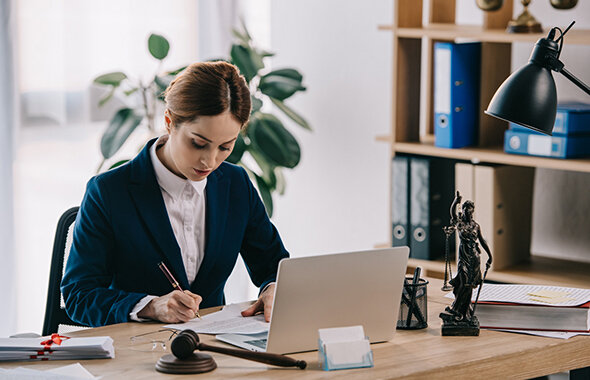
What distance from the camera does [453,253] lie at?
3307 millimetres

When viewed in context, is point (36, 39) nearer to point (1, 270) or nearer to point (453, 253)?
point (1, 270)

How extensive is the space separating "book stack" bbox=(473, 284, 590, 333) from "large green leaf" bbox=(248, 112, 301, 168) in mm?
1623

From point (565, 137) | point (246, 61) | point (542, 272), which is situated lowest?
point (542, 272)

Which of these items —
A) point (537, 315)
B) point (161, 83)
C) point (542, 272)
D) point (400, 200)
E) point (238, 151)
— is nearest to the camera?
point (537, 315)

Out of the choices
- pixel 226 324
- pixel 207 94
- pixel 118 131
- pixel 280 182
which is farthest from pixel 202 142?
pixel 280 182

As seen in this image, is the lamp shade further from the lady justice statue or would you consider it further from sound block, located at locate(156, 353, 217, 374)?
sound block, located at locate(156, 353, 217, 374)

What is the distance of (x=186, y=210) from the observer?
2.26 meters

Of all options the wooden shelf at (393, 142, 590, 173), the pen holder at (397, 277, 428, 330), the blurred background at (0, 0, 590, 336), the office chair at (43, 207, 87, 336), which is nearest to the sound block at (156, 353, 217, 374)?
the pen holder at (397, 277, 428, 330)

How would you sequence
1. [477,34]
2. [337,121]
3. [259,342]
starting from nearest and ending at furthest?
[259,342] → [477,34] → [337,121]

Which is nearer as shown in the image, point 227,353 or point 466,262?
point 227,353

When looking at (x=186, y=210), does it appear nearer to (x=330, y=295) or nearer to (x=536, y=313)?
(x=330, y=295)

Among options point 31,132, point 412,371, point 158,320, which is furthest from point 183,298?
point 31,132

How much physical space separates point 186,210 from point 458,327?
76 cm

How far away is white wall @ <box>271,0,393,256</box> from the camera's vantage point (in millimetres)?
3850
